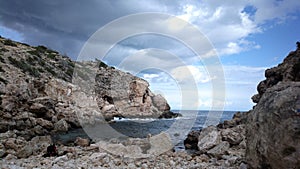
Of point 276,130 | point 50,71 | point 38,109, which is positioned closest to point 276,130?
point 276,130

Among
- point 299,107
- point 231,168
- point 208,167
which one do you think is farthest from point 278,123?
point 208,167

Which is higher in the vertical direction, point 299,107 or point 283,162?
point 299,107

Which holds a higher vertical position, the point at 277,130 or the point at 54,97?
the point at 54,97

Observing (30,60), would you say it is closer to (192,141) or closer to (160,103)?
(192,141)

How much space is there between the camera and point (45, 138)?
18.8m

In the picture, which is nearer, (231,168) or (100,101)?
(231,168)

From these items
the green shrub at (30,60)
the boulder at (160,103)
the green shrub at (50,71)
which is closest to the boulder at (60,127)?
the green shrub at (50,71)

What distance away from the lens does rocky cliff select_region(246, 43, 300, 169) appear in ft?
20.4

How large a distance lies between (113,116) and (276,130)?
57.2 m

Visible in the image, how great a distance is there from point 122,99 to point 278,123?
227ft

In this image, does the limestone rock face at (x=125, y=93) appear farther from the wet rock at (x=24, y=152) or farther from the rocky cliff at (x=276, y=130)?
the rocky cliff at (x=276, y=130)

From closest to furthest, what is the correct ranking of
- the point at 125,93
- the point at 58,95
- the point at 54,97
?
the point at 54,97 < the point at 58,95 < the point at 125,93

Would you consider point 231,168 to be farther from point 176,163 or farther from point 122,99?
point 122,99

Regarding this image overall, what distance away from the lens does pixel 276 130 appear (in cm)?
661
